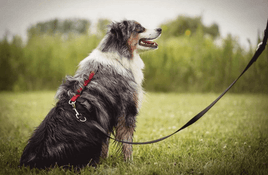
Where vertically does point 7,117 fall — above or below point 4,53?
below

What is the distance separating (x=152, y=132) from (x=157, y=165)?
1921mm

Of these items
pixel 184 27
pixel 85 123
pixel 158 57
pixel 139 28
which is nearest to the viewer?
pixel 85 123

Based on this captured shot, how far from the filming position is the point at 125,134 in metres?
2.41

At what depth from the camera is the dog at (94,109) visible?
1928 mm

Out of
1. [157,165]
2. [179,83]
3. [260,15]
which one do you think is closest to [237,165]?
[157,165]

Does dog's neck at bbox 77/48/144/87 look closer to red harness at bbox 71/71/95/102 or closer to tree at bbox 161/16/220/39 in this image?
red harness at bbox 71/71/95/102

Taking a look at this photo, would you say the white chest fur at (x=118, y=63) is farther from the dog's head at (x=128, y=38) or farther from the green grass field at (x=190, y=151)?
the green grass field at (x=190, y=151)

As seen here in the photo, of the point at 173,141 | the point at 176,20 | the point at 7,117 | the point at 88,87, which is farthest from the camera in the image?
the point at 176,20

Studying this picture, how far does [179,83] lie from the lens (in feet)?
37.8

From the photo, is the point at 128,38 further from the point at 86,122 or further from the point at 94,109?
the point at 86,122

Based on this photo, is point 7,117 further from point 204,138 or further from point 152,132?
point 204,138

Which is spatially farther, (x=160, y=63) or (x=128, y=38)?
(x=160, y=63)

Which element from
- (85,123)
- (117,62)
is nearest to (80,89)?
(85,123)

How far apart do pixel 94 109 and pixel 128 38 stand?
115cm
